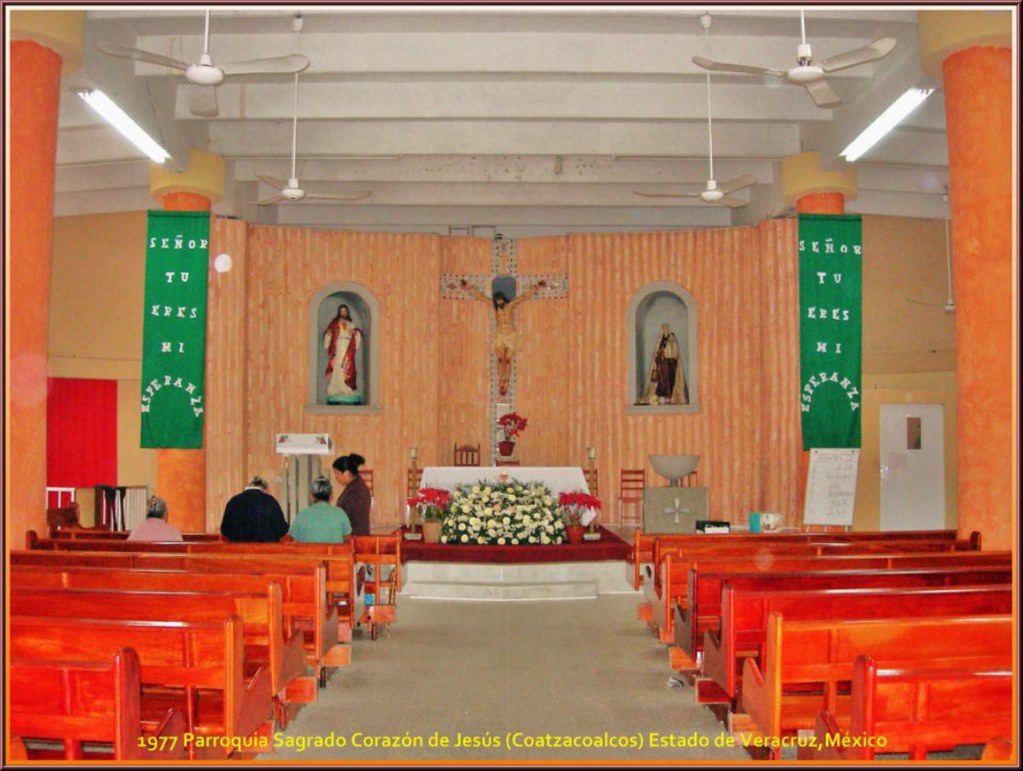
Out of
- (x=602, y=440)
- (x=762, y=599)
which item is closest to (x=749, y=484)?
(x=602, y=440)

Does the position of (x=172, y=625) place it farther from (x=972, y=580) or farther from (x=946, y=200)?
(x=946, y=200)

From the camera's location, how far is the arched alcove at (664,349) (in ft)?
48.3

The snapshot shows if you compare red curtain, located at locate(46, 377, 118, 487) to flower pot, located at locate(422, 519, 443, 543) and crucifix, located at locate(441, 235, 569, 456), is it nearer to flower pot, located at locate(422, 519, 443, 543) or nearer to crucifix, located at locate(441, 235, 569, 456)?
crucifix, located at locate(441, 235, 569, 456)

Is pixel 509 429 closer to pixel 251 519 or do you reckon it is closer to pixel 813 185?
pixel 813 185

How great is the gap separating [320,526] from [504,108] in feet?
18.5

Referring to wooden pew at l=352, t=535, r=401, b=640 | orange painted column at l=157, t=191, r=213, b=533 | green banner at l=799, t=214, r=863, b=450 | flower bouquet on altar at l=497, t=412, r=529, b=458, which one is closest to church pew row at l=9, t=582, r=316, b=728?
wooden pew at l=352, t=535, r=401, b=640

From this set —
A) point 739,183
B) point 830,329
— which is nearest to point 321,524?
point 739,183

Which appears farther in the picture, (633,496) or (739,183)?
(633,496)

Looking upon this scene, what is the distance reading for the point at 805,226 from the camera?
40.1 ft

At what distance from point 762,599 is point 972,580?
5.19 ft

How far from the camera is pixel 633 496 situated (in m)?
14.7

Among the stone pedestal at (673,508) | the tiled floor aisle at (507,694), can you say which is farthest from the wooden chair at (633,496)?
the tiled floor aisle at (507,694)

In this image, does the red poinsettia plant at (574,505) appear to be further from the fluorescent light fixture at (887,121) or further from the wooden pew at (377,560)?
the fluorescent light fixture at (887,121)

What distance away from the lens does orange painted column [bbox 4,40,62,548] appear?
734cm
